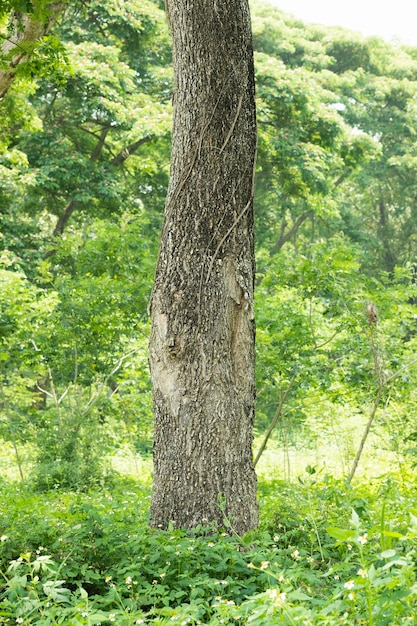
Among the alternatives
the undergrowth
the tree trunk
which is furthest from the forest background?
the tree trunk

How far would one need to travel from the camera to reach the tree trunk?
4039 mm

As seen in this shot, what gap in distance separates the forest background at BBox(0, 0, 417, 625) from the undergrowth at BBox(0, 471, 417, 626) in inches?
0.6

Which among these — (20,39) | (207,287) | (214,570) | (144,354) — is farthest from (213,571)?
(144,354)

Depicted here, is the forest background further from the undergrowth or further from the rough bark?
the rough bark

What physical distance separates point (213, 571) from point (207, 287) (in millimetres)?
1644

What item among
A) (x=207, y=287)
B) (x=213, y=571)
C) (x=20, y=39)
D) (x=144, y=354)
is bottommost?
(x=144, y=354)

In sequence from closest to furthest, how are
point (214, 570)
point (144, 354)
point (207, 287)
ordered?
1. point (214, 570)
2. point (207, 287)
3. point (144, 354)

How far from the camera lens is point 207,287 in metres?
4.12

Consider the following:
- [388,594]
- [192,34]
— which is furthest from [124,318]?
[388,594]

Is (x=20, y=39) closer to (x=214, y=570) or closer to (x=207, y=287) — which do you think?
(x=207, y=287)

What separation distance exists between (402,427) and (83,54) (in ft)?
27.7

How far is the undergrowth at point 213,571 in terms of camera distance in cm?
201

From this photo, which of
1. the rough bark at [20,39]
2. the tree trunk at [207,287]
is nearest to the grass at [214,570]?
the tree trunk at [207,287]

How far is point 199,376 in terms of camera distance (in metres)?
4.07
